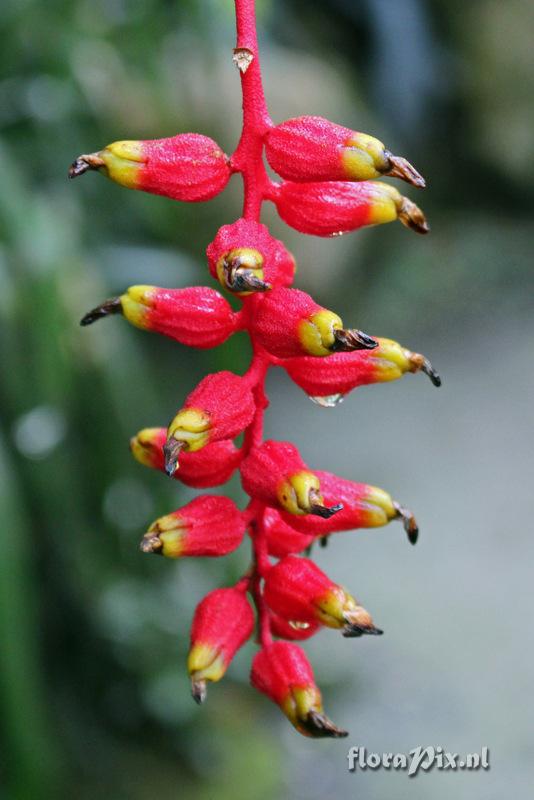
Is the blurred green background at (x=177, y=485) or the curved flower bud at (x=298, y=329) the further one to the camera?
the blurred green background at (x=177, y=485)

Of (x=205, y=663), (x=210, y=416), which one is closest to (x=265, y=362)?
(x=210, y=416)

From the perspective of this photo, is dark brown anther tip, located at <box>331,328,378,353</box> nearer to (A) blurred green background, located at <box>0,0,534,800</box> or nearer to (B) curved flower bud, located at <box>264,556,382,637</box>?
(B) curved flower bud, located at <box>264,556,382,637</box>

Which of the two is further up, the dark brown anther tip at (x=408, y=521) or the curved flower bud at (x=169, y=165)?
the curved flower bud at (x=169, y=165)

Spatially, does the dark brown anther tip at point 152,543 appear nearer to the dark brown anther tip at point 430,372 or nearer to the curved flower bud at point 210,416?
the curved flower bud at point 210,416

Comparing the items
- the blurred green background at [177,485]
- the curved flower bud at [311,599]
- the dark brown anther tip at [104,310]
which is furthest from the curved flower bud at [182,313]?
the blurred green background at [177,485]

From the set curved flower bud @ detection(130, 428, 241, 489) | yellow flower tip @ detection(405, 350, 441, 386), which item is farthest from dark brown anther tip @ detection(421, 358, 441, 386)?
curved flower bud @ detection(130, 428, 241, 489)

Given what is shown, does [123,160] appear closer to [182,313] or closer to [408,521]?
[182,313]
